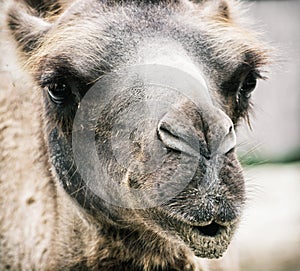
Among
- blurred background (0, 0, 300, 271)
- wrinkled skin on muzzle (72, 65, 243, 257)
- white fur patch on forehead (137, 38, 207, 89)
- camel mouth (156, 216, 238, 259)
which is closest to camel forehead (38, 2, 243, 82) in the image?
white fur patch on forehead (137, 38, 207, 89)

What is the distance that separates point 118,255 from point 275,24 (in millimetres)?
9066

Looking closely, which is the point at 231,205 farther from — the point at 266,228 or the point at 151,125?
the point at 266,228

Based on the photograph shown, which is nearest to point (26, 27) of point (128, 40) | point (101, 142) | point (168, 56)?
point (128, 40)

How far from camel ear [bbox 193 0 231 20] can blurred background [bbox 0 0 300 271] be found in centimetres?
38

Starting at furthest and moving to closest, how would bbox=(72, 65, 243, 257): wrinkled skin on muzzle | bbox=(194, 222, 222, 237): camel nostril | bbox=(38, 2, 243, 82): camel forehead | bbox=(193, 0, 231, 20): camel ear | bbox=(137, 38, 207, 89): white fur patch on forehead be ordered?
bbox=(193, 0, 231, 20): camel ear, bbox=(38, 2, 243, 82): camel forehead, bbox=(137, 38, 207, 89): white fur patch on forehead, bbox=(194, 222, 222, 237): camel nostril, bbox=(72, 65, 243, 257): wrinkled skin on muzzle

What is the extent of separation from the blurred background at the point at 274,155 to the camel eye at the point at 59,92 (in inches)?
27.0

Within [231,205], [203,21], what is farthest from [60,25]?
[231,205]

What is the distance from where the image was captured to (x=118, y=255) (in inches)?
175

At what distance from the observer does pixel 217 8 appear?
4.66m

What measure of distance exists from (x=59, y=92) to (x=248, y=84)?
1.11 metres

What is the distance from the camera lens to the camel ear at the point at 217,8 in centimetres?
455

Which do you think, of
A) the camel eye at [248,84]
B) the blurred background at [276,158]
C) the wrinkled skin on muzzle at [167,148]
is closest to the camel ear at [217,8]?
the blurred background at [276,158]

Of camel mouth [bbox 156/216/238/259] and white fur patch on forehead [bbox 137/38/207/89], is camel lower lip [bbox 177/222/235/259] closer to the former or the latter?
camel mouth [bbox 156/216/238/259]

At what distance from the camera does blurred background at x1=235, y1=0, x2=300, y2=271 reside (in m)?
5.55
